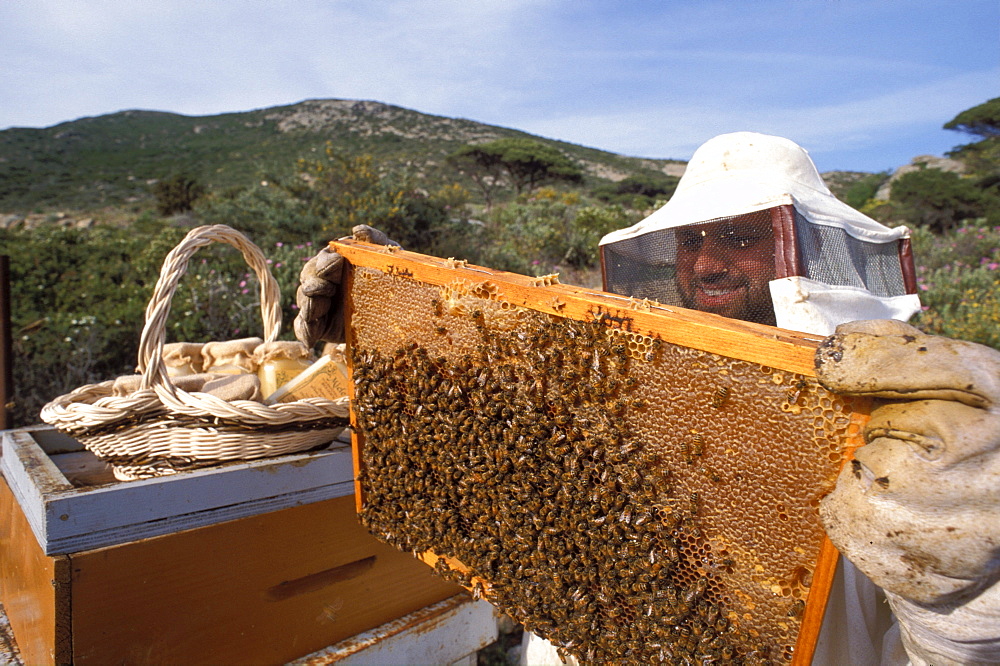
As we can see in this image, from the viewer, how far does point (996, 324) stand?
846cm

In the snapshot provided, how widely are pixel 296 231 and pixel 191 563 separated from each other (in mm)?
10122

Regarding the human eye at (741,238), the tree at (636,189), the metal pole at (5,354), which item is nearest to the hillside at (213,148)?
the tree at (636,189)

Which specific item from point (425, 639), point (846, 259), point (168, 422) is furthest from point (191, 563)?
point (846, 259)

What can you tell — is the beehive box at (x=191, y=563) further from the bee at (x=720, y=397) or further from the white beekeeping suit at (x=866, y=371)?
the bee at (x=720, y=397)

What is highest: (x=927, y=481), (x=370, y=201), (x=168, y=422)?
(x=370, y=201)

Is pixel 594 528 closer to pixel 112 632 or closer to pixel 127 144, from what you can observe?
pixel 112 632

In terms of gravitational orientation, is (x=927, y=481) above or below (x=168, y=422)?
above

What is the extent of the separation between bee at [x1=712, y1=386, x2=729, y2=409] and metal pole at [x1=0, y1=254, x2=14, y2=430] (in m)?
3.59

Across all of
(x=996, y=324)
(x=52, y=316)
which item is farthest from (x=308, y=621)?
(x=996, y=324)

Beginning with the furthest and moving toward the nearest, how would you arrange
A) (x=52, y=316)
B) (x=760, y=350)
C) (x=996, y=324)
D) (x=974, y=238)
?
(x=974, y=238)
(x=996, y=324)
(x=52, y=316)
(x=760, y=350)

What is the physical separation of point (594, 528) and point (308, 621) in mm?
1441

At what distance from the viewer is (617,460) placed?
1.33 m

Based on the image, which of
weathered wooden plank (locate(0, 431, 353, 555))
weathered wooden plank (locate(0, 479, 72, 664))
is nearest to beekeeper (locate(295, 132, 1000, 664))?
weathered wooden plank (locate(0, 431, 353, 555))

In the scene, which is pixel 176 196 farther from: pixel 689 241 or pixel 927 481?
pixel 927 481
